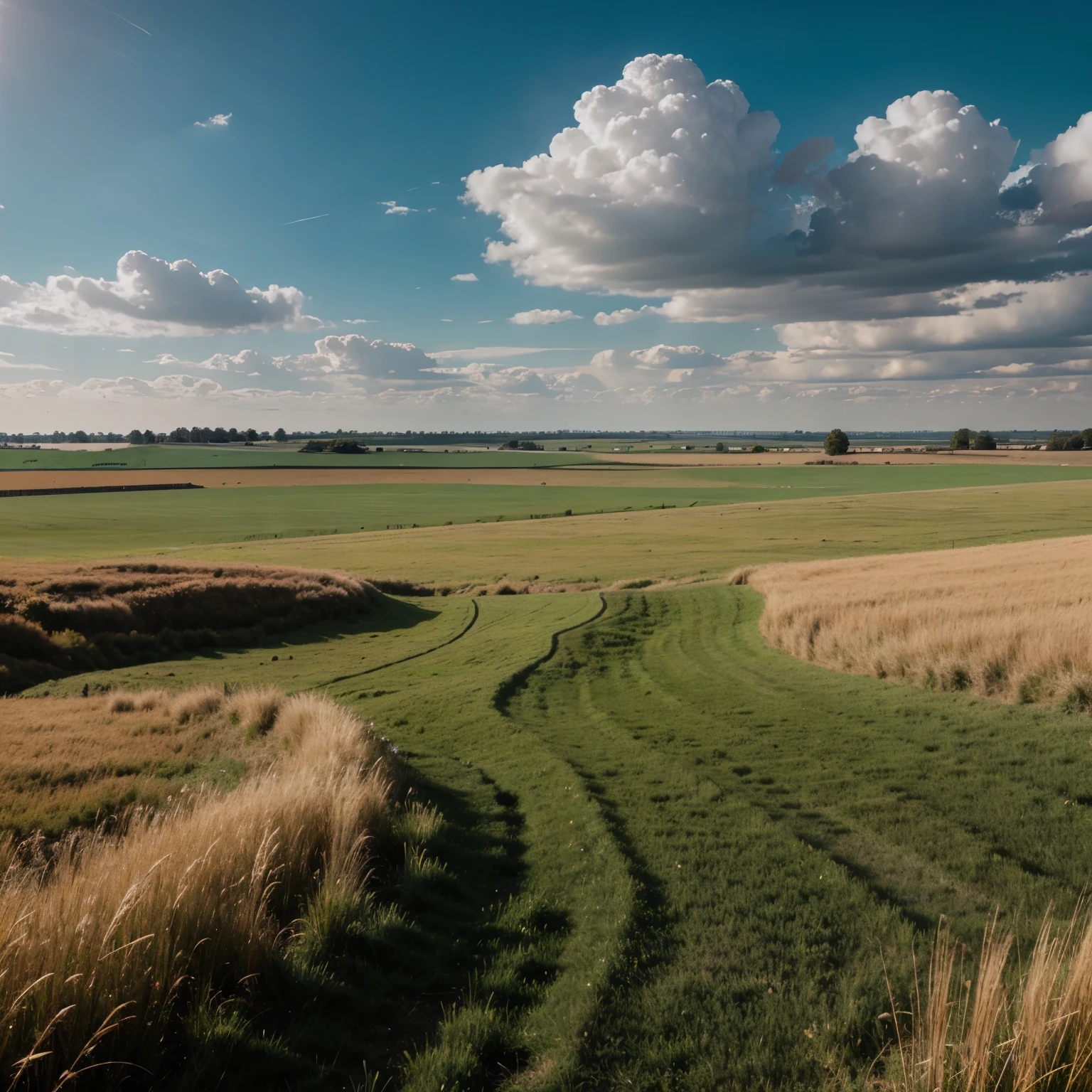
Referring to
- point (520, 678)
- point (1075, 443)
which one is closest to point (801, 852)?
point (520, 678)

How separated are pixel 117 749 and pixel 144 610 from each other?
58.9 ft

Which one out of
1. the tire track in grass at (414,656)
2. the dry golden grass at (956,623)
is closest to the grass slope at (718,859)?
the dry golden grass at (956,623)

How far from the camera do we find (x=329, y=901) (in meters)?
6.40

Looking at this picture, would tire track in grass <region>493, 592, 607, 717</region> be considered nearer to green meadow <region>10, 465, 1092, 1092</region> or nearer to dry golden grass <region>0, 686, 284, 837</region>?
green meadow <region>10, 465, 1092, 1092</region>

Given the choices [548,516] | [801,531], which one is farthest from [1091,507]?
[548,516]

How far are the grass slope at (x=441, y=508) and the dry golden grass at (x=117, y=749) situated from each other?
29.0 metres

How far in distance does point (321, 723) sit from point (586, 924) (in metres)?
6.46

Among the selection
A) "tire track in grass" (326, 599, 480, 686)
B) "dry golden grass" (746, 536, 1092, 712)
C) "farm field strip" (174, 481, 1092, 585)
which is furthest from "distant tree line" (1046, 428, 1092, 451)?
"tire track in grass" (326, 599, 480, 686)

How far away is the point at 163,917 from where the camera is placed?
5484mm

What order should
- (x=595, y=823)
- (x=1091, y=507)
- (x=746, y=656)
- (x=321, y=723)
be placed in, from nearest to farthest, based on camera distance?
(x=595, y=823) → (x=321, y=723) → (x=746, y=656) → (x=1091, y=507)

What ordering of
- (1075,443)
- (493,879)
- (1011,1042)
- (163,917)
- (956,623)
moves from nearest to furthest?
(1011,1042)
(163,917)
(493,879)
(956,623)
(1075,443)

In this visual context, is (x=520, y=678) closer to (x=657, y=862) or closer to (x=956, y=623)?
(x=956, y=623)

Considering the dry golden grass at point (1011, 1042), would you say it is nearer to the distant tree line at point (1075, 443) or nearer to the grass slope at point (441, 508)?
the grass slope at point (441, 508)

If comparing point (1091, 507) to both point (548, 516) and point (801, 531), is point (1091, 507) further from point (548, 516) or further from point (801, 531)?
point (548, 516)
